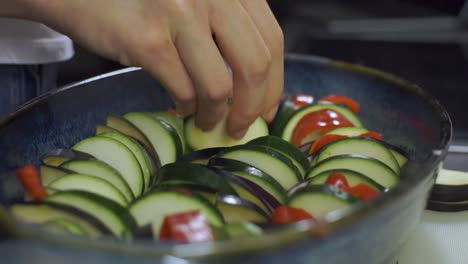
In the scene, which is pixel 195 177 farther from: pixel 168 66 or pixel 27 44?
pixel 27 44

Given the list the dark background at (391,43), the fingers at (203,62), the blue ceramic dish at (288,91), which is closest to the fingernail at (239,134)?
the fingers at (203,62)

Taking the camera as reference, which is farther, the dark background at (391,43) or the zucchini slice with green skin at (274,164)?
the dark background at (391,43)

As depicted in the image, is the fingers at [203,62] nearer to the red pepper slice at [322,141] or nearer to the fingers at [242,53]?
the fingers at [242,53]

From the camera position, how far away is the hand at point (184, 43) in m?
0.82

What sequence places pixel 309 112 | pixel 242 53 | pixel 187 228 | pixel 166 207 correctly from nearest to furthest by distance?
1. pixel 187 228
2. pixel 166 207
3. pixel 242 53
4. pixel 309 112

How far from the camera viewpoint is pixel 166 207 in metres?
0.67

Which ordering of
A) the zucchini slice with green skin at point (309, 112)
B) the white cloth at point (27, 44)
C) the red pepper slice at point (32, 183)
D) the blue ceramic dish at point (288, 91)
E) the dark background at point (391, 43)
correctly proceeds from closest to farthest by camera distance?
the blue ceramic dish at point (288, 91) < the red pepper slice at point (32, 183) < the zucchini slice with green skin at point (309, 112) < the white cloth at point (27, 44) < the dark background at point (391, 43)

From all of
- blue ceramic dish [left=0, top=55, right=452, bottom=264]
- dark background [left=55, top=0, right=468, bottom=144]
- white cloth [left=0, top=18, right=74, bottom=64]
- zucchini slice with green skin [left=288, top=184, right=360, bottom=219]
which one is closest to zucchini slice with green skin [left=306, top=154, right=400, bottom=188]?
blue ceramic dish [left=0, top=55, right=452, bottom=264]

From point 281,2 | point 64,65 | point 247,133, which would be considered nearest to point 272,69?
point 247,133

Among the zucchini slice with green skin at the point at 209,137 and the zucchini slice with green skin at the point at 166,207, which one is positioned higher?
the zucchini slice with green skin at the point at 166,207

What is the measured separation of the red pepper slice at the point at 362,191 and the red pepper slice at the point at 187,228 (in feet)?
0.82

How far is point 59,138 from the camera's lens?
0.98 m

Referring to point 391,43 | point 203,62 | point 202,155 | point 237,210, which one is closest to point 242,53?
point 203,62

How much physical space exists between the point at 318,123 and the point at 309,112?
1.7 inches
